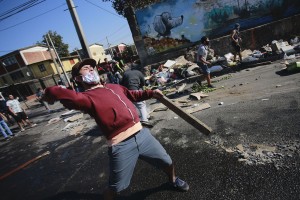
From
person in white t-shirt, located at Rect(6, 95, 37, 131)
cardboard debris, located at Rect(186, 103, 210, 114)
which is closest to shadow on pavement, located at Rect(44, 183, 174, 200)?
cardboard debris, located at Rect(186, 103, 210, 114)

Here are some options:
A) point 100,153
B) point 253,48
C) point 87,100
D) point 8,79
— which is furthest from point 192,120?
point 8,79

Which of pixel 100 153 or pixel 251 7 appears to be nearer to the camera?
pixel 100 153

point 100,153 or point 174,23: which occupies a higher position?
point 174,23

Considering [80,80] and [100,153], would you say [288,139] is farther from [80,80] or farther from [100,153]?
[100,153]

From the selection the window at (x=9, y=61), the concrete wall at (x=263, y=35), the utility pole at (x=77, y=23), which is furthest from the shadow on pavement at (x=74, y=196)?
the window at (x=9, y=61)

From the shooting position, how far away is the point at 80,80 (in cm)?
282

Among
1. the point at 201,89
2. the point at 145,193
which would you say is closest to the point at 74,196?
the point at 145,193

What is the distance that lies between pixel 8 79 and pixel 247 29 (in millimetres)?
45257

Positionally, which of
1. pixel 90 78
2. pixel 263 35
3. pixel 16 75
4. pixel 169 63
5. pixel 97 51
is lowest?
pixel 169 63

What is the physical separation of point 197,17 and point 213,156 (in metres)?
12.3

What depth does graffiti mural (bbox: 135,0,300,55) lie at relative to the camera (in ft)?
44.5

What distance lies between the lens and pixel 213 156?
3.92m

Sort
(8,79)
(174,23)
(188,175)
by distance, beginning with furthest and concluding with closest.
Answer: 1. (8,79)
2. (174,23)
3. (188,175)

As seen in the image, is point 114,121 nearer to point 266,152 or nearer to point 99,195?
point 99,195
